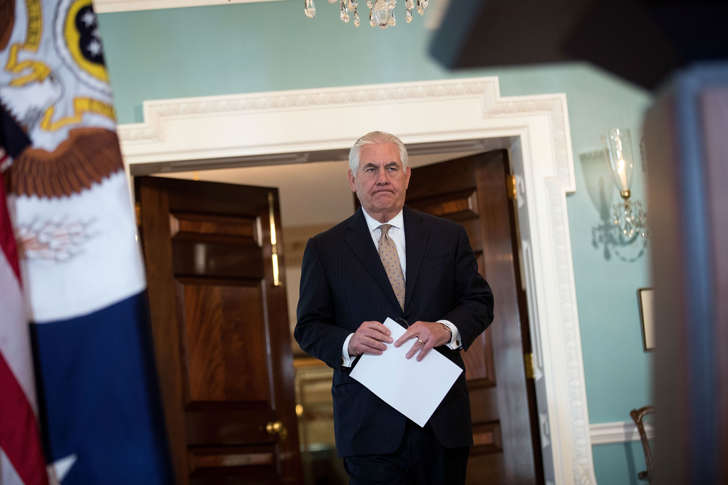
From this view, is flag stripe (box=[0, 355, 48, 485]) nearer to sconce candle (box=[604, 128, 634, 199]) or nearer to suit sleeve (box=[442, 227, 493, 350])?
suit sleeve (box=[442, 227, 493, 350])

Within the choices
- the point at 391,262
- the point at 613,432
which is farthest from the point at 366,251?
the point at 613,432

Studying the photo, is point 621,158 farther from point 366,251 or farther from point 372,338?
point 372,338

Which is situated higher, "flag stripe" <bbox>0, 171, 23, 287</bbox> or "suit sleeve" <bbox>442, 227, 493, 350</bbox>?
"flag stripe" <bbox>0, 171, 23, 287</bbox>

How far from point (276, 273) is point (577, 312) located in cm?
173

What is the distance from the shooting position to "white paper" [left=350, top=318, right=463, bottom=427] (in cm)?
208

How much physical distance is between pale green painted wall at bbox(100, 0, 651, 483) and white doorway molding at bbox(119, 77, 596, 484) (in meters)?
0.09

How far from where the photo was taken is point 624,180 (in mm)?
3701

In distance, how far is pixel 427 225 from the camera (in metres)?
2.39

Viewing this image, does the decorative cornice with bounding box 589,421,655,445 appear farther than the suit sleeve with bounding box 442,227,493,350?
Yes

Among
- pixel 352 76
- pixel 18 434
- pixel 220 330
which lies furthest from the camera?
pixel 220 330

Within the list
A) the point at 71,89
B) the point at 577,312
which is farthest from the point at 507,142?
the point at 71,89

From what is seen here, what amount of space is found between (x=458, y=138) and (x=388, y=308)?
173cm

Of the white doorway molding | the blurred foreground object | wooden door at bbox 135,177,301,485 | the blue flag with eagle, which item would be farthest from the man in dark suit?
wooden door at bbox 135,177,301,485

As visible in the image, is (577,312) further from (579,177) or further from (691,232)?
(691,232)
